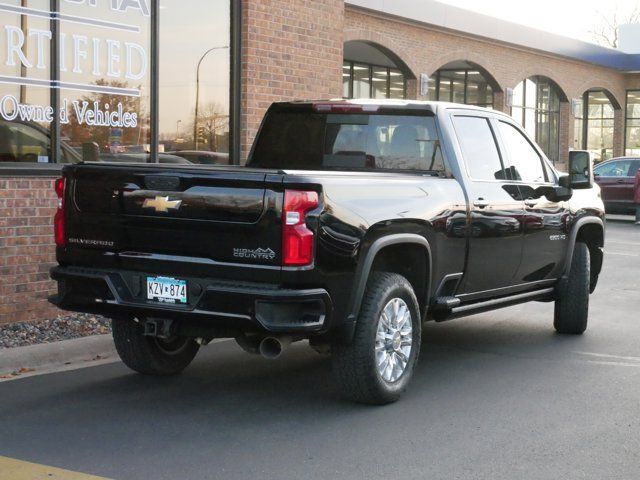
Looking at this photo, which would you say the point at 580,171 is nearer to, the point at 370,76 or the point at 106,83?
the point at 106,83

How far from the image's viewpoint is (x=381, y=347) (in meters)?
6.67

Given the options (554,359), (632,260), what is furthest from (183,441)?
(632,260)

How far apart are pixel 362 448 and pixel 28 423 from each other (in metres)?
2.03

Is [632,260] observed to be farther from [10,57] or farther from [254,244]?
[254,244]

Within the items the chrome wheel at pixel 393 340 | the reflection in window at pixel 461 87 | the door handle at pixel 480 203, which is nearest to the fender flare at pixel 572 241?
the door handle at pixel 480 203

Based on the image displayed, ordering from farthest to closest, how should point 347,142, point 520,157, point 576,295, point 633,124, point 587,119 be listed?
point 633,124 → point 587,119 → point 576,295 → point 520,157 → point 347,142

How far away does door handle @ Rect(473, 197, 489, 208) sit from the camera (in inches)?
305

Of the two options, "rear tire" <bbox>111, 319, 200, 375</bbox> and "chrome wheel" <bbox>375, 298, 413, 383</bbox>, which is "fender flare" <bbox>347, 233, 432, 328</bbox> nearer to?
"chrome wheel" <bbox>375, 298, 413, 383</bbox>

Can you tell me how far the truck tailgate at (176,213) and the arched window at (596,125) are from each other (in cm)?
3389

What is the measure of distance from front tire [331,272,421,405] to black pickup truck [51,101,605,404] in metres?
0.01

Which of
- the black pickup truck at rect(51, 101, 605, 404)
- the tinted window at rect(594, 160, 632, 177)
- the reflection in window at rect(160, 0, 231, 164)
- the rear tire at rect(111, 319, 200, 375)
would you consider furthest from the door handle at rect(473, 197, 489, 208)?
the tinted window at rect(594, 160, 632, 177)

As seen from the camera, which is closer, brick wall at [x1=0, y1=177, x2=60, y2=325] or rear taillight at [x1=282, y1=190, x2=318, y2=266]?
rear taillight at [x1=282, y1=190, x2=318, y2=266]

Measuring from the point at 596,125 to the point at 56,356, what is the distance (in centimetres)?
3507

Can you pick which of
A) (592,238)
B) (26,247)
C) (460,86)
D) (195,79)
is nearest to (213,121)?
(195,79)
